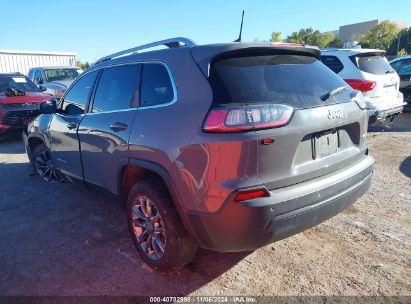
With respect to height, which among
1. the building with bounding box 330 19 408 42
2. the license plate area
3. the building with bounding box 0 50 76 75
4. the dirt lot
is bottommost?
the dirt lot

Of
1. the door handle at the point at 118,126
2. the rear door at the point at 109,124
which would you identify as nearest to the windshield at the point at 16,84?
the rear door at the point at 109,124

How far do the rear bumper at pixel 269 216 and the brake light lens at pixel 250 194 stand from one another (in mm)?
30

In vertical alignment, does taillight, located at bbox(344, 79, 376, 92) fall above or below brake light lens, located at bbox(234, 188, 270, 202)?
above

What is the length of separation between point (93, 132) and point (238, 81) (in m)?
1.74

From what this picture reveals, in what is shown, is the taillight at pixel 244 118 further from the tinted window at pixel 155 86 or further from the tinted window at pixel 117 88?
the tinted window at pixel 117 88

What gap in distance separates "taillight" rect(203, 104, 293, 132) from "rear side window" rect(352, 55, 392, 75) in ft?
18.8

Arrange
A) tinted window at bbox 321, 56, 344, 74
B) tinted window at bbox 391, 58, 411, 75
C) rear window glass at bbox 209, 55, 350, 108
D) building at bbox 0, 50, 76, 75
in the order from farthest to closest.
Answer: building at bbox 0, 50, 76, 75 → tinted window at bbox 391, 58, 411, 75 → tinted window at bbox 321, 56, 344, 74 → rear window glass at bbox 209, 55, 350, 108

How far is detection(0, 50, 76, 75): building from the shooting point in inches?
860

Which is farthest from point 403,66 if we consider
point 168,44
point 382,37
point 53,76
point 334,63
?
point 382,37

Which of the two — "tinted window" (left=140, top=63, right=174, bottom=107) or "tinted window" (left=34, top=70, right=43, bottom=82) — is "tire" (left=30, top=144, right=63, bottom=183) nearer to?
"tinted window" (left=140, top=63, right=174, bottom=107)

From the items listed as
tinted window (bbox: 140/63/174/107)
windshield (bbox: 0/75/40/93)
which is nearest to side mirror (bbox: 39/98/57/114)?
tinted window (bbox: 140/63/174/107)

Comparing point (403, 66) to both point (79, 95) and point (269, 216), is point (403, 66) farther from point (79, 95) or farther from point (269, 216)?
point (269, 216)

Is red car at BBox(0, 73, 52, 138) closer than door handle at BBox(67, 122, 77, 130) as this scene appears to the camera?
No

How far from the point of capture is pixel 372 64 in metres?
7.36
